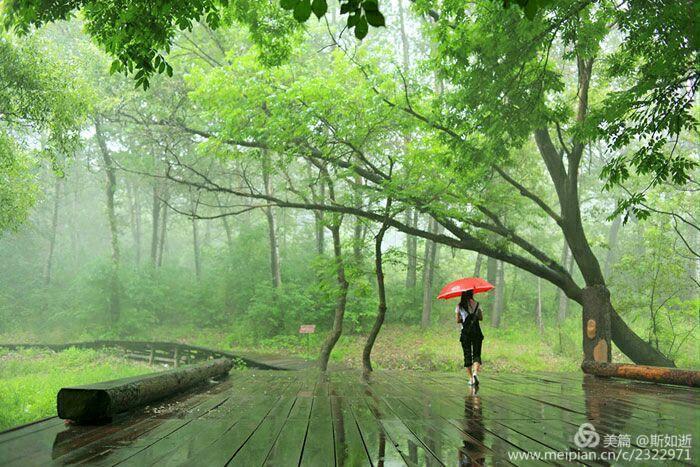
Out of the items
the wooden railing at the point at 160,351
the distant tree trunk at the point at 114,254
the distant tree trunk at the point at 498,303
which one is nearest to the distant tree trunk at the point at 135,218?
the distant tree trunk at the point at 114,254

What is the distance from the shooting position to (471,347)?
283 inches

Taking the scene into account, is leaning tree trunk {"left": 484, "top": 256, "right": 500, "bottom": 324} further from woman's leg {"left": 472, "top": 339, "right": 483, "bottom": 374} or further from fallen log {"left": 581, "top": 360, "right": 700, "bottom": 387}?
woman's leg {"left": 472, "top": 339, "right": 483, "bottom": 374}

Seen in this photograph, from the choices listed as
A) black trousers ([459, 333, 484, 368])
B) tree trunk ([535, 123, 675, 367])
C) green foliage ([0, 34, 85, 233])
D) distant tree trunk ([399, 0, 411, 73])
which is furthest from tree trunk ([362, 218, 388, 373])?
distant tree trunk ([399, 0, 411, 73])

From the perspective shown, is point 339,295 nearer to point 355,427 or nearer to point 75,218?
point 355,427

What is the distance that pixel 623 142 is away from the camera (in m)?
5.84

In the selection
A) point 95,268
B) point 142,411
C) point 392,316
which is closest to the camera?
point 142,411

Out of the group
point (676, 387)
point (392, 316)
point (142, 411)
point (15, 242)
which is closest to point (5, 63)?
point (142, 411)

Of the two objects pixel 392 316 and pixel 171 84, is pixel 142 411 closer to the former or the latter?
pixel 171 84

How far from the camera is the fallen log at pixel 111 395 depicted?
12.0 feet

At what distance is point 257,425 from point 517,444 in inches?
79.4

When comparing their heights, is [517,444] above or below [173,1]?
below

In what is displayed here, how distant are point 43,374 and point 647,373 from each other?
677 inches

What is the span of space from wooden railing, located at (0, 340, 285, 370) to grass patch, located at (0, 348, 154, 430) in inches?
35.4

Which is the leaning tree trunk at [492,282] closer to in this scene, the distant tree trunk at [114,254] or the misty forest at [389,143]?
the misty forest at [389,143]
